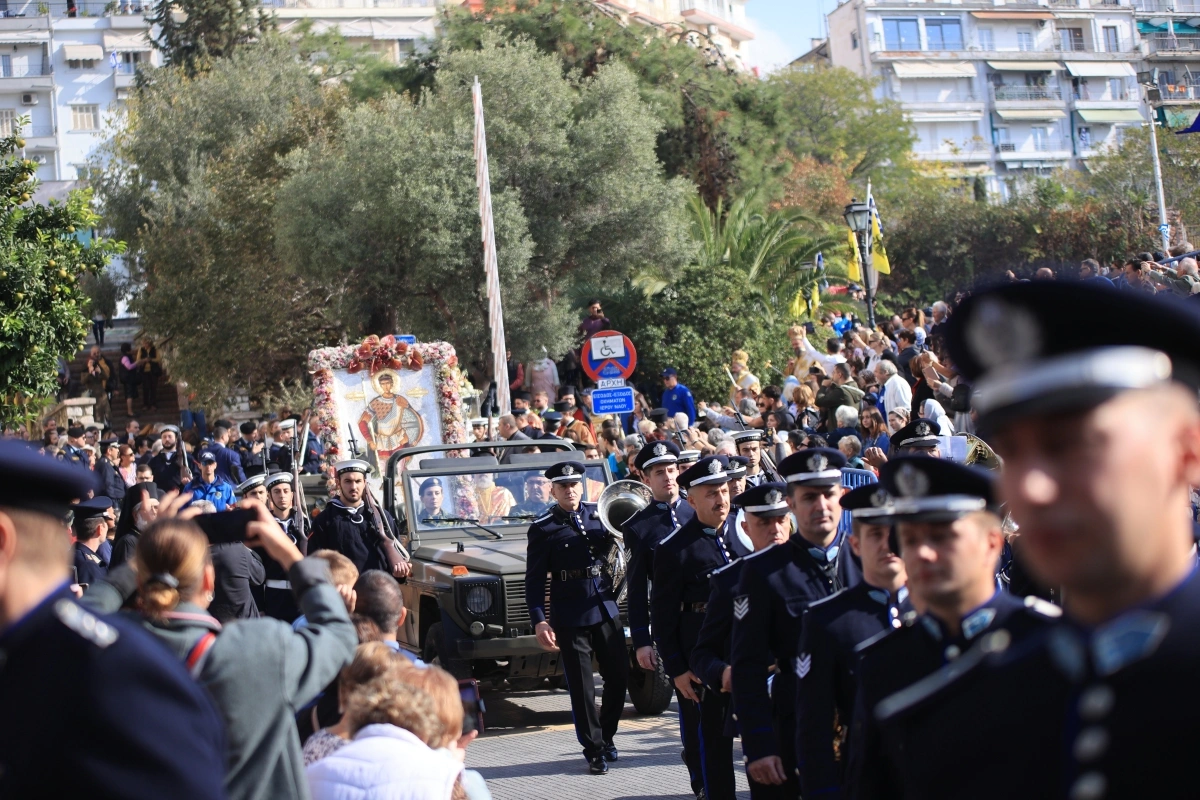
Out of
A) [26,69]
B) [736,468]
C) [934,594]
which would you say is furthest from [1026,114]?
[934,594]

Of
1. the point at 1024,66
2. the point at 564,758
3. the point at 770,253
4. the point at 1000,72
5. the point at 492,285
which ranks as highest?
the point at 1024,66

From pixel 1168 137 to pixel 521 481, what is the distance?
137ft

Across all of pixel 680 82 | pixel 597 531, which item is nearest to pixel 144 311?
pixel 680 82

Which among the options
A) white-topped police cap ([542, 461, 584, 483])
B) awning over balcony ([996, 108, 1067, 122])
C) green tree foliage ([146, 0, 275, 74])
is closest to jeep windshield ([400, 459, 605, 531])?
white-topped police cap ([542, 461, 584, 483])

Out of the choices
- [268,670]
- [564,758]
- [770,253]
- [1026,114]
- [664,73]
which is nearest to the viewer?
[268,670]

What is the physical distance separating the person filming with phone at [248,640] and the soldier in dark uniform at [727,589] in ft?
9.83

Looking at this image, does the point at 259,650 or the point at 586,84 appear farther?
the point at 586,84

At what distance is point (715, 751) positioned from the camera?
23.5ft

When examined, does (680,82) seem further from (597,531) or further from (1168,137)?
(597,531)

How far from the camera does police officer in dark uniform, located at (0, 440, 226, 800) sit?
7.68 ft

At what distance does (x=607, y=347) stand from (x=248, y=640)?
15.9m

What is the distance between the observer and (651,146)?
3083cm

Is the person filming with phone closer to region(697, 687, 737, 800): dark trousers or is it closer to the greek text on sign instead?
region(697, 687, 737, 800): dark trousers

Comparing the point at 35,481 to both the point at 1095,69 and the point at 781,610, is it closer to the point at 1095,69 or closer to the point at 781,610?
the point at 781,610
